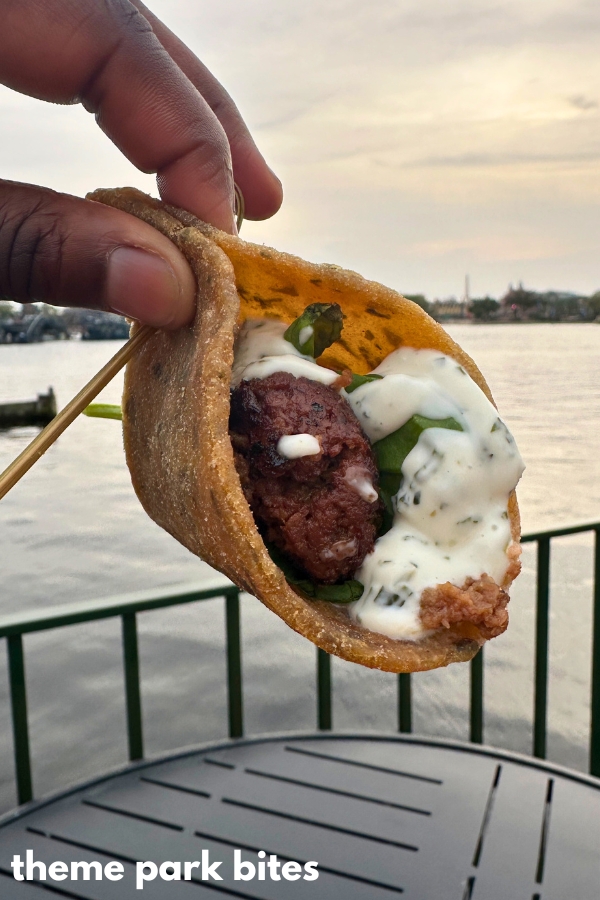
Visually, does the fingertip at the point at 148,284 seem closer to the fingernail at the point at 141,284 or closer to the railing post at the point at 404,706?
the fingernail at the point at 141,284

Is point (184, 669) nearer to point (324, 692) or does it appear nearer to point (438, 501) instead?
point (324, 692)

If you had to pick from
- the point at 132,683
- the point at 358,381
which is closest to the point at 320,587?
the point at 358,381

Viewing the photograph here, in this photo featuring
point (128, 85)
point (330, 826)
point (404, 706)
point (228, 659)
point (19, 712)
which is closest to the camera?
point (128, 85)

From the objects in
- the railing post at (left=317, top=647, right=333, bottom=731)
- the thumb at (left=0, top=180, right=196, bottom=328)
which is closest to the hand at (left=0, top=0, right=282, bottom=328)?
the thumb at (left=0, top=180, right=196, bottom=328)

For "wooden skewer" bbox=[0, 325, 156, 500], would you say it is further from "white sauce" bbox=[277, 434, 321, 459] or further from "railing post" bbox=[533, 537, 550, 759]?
Answer: "railing post" bbox=[533, 537, 550, 759]

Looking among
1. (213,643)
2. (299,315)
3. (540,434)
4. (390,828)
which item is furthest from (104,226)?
(540,434)

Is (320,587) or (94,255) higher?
(94,255)

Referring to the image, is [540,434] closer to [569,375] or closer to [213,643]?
[569,375]
